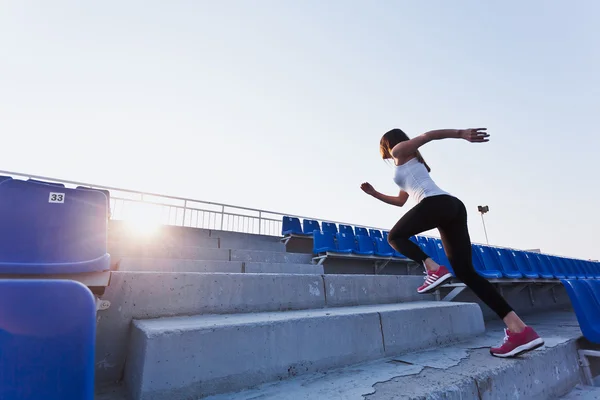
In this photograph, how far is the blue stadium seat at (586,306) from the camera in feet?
8.49

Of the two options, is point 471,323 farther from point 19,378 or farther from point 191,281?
point 19,378

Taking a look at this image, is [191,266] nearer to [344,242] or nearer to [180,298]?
[180,298]

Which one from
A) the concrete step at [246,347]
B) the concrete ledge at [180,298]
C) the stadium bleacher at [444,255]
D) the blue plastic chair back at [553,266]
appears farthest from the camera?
the blue plastic chair back at [553,266]

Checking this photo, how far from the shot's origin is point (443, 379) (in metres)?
1.51

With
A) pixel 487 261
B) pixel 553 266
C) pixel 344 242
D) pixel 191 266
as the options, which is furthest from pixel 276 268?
pixel 553 266

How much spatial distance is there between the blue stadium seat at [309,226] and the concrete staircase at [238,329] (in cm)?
535

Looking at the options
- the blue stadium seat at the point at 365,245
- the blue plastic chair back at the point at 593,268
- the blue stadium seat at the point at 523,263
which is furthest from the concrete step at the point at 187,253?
the blue plastic chair back at the point at 593,268

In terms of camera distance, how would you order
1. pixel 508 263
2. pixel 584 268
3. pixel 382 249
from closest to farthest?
pixel 508 263 < pixel 382 249 < pixel 584 268

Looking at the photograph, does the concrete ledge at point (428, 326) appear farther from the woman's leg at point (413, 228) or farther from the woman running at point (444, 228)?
the woman's leg at point (413, 228)

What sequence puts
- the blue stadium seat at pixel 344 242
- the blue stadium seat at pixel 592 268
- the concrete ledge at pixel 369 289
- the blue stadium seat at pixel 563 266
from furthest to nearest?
1. the blue stadium seat at pixel 592 268
2. the blue stadium seat at pixel 563 266
3. the blue stadium seat at pixel 344 242
4. the concrete ledge at pixel 369 289

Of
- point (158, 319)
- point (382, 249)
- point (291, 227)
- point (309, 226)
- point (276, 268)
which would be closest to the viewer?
point (158, 319)

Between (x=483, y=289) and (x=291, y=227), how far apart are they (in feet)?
20.4

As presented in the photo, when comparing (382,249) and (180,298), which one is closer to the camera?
(180,298)

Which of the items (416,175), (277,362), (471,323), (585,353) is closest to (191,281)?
(277,362)
